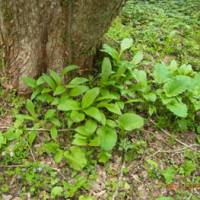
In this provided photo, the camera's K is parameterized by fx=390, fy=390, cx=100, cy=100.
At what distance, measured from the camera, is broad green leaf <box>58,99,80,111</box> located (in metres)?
2.97

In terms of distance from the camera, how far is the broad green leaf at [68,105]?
2.97 metres

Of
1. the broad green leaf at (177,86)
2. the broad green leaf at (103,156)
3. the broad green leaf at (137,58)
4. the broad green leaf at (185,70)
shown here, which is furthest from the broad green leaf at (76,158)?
the broad green leaf at (185,70)

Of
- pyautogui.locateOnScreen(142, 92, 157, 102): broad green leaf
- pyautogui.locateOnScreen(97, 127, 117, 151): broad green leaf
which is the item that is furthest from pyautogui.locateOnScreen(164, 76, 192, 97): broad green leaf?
Result: pyautogui.locateOnScreen(97, 127, 117, 151): broad green leaf

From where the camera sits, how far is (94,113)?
2.93 m

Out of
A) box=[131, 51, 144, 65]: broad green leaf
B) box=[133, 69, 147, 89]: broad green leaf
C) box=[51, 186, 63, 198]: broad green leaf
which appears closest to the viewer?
box=[51, 186, 63, 198]: broad green leaf

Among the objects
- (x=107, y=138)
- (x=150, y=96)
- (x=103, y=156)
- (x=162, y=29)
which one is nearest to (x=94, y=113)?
(x=107, y=138)

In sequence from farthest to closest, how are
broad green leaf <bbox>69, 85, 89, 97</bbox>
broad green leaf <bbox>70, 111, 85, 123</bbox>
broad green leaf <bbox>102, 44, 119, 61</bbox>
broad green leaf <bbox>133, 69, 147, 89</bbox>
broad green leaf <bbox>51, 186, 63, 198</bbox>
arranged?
1. broad green leaf <bbox>102, 44, 119, 61</bbox>
2. broad green leaf <bbox>133, 69, 147, 89</bbox>
3. broad green leaf <bbox>69, 85, 89, 97</bbox>
4. broad green leaf <bbox>70, 111, 85, 123</bbox>
5. broad green leaf <bbox>51, 186, 63, 198</bbox>

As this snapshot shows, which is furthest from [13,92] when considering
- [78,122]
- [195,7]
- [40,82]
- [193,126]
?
[195,7]

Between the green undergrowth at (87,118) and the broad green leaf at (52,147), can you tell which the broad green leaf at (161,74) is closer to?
the green undergrowth at (87,118)

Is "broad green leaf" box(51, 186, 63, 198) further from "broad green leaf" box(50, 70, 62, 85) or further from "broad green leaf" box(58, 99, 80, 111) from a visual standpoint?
"broad green leaf" box(50, 70, 62, 85)

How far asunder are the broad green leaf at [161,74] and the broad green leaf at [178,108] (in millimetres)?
231

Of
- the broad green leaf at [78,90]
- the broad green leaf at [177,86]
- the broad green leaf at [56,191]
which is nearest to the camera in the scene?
the broad green leaf at [56,191]

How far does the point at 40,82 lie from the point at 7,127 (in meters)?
0.44

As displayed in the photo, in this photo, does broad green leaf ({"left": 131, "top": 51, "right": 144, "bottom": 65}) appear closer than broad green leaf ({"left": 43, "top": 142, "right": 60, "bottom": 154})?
No
